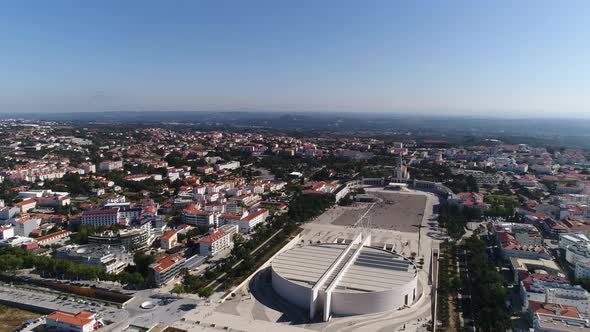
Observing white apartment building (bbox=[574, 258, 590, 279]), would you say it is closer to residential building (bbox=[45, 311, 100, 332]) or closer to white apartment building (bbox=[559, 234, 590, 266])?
white apartment building (bbox=[559, 234, 590, 266])

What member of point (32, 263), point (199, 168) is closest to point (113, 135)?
point (199, 168)

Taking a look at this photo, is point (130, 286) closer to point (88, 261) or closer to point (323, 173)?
point (88, 261)

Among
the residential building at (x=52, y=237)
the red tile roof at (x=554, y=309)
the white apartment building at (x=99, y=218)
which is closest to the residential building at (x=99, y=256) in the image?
the residential building at (x=52, y=237)

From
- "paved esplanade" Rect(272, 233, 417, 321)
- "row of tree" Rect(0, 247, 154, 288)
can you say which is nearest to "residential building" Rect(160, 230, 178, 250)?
"row of tree" Rect(0, 247, 154, 288)

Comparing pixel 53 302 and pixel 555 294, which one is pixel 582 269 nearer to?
pixel 555 294

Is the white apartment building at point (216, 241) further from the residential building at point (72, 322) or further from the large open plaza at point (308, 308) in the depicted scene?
the residential building at point (72, 322)
